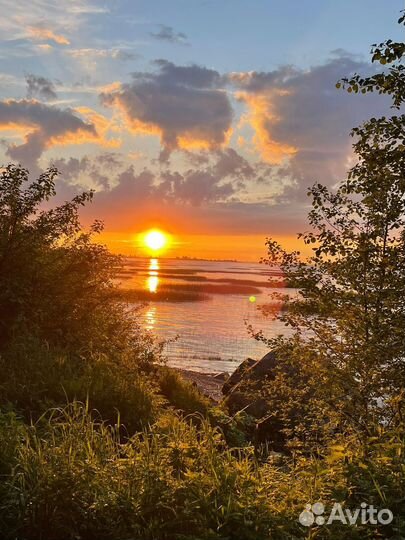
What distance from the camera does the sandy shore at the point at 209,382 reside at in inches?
755

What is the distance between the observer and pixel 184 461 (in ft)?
21.0

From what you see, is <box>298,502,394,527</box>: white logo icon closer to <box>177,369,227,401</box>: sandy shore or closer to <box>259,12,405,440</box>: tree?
<box>259,12,405,440</box>: tree

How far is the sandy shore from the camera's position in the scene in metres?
19.2

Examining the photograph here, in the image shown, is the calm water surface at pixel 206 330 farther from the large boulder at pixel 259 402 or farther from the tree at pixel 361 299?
the tree at pixel 361 299

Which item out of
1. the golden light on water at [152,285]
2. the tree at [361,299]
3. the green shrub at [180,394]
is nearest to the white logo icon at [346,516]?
the tree at [361,299]

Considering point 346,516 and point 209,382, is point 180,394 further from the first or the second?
point 346,516

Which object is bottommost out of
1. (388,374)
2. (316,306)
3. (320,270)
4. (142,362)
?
(142,362)

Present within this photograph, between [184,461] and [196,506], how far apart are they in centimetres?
103

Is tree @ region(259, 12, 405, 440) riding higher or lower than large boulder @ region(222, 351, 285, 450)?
higher

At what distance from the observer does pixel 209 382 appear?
21.5 m

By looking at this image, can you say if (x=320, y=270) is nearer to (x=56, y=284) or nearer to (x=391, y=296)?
(x=391, y=296)

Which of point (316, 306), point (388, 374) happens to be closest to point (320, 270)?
point (316, 306)

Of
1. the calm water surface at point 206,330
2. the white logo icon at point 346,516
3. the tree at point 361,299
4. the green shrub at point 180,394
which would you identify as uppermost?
the tree at point 361,299

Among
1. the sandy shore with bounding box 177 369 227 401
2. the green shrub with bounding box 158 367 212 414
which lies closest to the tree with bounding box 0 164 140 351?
the green shrub with bounding box 158 367 212 414
